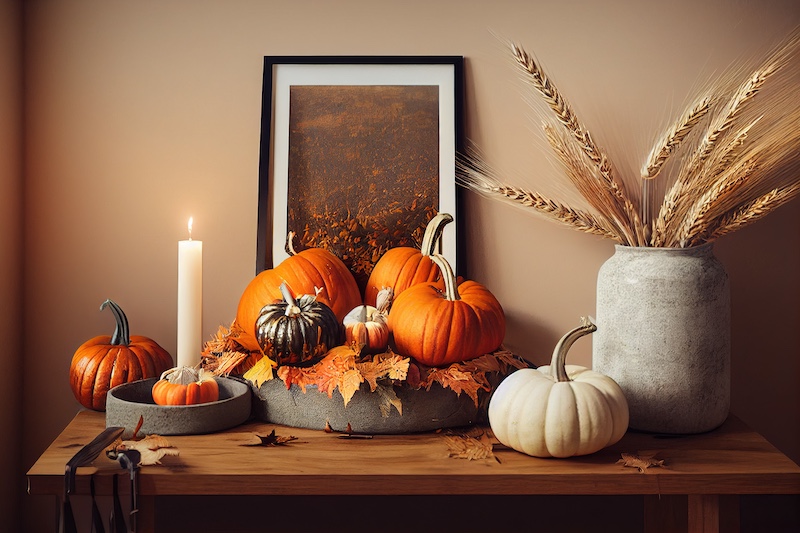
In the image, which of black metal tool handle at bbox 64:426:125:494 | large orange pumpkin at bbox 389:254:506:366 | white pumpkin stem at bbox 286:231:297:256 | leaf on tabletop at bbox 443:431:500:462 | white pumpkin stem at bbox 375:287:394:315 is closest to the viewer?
black metal tool handle at bbox 64:426:125:494

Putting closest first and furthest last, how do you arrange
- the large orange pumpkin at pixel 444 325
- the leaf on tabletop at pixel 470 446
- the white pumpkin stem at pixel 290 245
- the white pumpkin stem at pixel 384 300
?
the leaf on tabletop at pixel 470 446 < the large orange pumpkin at pixel 444 325 < the white pumpkin stem at pixel 384 300 < the white pumpkin stem at pixel 290 245

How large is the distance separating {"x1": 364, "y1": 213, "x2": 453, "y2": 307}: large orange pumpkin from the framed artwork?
98 mm

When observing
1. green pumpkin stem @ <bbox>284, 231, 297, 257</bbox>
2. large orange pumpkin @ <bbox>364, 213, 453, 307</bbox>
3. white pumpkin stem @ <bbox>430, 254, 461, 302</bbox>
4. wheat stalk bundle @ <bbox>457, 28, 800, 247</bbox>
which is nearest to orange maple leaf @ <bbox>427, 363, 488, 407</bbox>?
white pumpkin stem @ <bbox>430, 254, 461, 302</bbox>

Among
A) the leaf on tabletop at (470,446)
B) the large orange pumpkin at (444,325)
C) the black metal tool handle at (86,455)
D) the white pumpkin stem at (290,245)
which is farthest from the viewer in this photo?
the white pumpkin stem at (290,245)

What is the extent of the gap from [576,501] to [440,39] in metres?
0.98

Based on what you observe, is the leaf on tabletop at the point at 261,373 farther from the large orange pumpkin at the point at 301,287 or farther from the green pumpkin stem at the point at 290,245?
the green pumpkin stem at the point at 290,245

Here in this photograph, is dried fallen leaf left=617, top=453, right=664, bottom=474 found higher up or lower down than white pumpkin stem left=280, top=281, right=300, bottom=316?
lower down

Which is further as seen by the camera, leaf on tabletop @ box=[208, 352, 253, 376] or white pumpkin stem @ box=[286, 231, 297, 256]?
white pumpkin stem @ box=[286, 231, 297, 256]

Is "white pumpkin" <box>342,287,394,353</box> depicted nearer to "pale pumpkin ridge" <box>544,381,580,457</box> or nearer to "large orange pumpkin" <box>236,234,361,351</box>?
"large orange pumpkin" <box>236,234,361,351</box>

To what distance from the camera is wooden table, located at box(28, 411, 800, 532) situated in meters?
0.94

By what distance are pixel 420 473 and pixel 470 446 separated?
0.40ft

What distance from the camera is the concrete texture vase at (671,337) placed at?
111 centimetres

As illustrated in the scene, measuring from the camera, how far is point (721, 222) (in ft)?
3.86

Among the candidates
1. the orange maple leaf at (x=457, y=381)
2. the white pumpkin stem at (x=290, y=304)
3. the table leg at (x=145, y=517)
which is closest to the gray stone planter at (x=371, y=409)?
the orange maple leaf at (x=457, y=381)
